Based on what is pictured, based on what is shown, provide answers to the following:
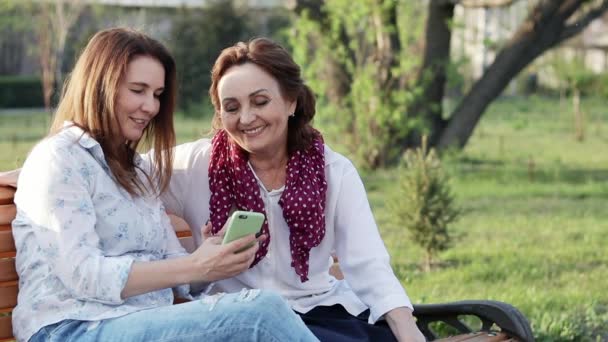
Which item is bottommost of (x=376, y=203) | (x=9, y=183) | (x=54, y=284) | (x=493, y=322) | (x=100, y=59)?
(x=376, y=203)

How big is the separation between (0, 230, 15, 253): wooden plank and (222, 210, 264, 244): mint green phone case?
643 millimetres

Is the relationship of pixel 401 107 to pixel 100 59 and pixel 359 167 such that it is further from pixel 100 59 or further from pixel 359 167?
pixel 100 59

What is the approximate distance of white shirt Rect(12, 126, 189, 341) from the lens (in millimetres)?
2869

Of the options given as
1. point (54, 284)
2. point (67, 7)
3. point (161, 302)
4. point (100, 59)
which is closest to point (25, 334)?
point (54, 284)

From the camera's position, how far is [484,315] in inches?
145

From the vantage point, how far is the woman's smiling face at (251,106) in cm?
335

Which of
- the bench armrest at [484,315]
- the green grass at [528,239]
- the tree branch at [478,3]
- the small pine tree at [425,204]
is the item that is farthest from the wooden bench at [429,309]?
the tree branch at [478,3]

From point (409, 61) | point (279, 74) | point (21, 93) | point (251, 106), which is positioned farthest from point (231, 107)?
point (21, 93)

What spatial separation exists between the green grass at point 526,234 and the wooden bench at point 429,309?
43 cm

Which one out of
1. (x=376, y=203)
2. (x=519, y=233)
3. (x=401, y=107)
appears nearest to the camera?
(x=519, y=233)

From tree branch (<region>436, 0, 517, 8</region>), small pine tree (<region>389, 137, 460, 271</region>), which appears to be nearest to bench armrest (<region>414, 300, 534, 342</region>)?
small pine tree (<region>389, 137, 460, 271</region>)

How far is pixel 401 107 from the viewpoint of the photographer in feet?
38.6

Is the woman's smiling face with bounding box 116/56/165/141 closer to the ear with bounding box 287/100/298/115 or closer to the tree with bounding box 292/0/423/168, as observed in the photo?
the ear with bounding box 287/100/298/115

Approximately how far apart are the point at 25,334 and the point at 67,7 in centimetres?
2196
